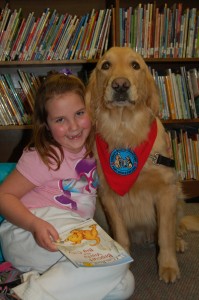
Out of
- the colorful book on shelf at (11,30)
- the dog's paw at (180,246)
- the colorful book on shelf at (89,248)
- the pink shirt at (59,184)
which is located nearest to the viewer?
the colorful book on shelf at (89,248)

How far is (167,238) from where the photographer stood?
54.3 inches

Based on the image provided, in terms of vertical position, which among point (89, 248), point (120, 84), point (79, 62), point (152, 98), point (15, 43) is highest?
point (15, 43)

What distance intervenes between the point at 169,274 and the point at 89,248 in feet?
1.55

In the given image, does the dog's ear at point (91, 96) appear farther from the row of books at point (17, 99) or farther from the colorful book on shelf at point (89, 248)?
the row of books at point (17, 99)

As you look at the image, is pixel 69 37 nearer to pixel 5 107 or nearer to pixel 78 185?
pixel 5 107

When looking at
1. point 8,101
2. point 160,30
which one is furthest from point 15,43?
point 160,30

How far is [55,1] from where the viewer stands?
254 centimetres

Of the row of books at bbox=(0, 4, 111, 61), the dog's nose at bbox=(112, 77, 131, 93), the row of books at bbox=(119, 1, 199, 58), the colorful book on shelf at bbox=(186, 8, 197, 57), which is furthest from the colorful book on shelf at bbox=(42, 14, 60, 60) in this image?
the dog's nose at bbox=(112, 77, 131, 93)

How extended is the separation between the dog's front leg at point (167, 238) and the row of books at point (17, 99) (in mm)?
1394

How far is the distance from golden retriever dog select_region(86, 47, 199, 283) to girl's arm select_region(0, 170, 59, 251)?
37 cm

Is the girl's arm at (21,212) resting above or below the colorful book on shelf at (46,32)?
below

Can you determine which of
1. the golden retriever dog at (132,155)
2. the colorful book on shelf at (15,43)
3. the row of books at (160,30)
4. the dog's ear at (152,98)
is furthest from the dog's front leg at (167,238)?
the colorful book on shelf at (15,43)

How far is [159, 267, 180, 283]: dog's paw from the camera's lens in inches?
52.3

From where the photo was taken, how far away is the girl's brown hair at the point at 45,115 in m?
1.24
